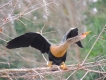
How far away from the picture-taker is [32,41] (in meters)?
3.99

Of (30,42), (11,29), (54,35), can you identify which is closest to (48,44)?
(30,42)

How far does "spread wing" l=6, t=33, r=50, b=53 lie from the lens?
3831 millimetres

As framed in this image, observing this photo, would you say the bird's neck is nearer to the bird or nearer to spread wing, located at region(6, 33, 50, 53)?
the bird

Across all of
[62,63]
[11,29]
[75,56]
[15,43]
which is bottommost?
[75,56]

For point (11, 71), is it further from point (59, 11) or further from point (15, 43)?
point (59, 11)

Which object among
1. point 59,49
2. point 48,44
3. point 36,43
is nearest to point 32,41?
point 36,43

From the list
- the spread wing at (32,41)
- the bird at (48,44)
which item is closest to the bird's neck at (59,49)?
the bird at (48,44)

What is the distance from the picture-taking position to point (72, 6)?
950 cm

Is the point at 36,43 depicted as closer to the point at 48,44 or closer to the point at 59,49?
the point at 48,44

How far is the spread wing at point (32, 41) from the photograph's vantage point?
3831 millimetres

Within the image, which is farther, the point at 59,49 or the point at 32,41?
the point at 32,41

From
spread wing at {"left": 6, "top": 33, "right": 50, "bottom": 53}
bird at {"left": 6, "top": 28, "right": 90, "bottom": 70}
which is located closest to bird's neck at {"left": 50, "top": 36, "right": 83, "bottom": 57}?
bird at {"left": 6, "top": 28, "right": 90, "bottom": 70}

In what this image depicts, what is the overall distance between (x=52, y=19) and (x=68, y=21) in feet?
1.50

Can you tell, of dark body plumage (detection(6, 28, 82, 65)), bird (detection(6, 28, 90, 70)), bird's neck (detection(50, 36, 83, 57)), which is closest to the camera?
bird's neck (detection(50, 36, 83, 57))
